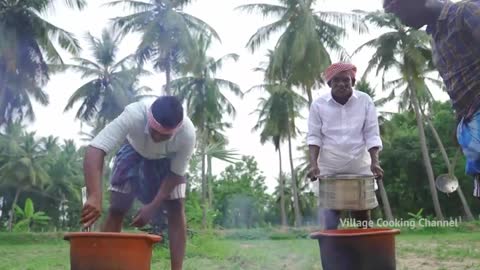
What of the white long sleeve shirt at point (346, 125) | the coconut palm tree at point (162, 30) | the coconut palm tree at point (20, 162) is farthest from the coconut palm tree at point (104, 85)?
the white long sleeve shirt at point (346, 125)

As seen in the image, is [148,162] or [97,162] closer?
[97,162]

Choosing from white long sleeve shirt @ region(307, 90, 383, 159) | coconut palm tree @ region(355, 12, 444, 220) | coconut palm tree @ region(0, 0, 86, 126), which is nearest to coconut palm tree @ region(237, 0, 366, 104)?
coconut palm tree @ region(355, 12, 444, 220)

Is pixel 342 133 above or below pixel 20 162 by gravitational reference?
below

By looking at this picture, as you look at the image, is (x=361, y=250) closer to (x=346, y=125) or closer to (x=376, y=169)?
(x=376, y=169)

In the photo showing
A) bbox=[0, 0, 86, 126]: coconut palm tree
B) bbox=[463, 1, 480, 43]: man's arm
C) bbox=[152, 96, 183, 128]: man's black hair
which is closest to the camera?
bbox=[463, 1, 480, 43]: man's arm

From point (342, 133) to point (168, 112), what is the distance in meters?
1.38

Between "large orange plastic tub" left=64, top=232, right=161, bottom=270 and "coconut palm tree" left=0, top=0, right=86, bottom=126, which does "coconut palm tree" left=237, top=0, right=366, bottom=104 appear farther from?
"large orange plastic tub" left=64, top=232, right=161, bottom=270

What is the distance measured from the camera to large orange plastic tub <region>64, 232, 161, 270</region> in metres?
2.15

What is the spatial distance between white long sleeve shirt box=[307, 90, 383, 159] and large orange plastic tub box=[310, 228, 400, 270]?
112cm

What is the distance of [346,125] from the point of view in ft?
11.7

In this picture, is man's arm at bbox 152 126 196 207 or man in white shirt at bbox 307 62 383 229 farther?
man in white shirt at bbox 307 62 383 229

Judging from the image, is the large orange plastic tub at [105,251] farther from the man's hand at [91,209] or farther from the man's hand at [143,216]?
the man's hand at [143,216]

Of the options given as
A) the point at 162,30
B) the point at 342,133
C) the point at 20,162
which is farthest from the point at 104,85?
the point at 342,133

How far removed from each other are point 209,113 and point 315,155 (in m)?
25.2
